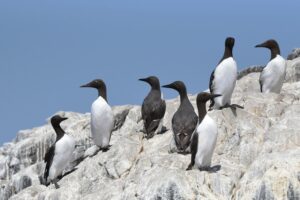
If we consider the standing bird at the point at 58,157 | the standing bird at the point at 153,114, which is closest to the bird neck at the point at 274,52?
the standing bird at the point at 153,114

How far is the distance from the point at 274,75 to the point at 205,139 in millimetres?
5906

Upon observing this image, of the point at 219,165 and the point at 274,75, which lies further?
the point at 274,75

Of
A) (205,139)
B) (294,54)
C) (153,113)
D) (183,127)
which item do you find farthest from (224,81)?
(294,54)

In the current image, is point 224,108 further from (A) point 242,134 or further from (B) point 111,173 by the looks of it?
(B) point 111,173

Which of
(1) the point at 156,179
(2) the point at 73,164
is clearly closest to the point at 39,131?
(2) the point at 73,164

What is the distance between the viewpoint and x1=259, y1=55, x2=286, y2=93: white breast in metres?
20.9

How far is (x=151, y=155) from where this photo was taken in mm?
17312

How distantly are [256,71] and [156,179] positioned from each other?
1537cm

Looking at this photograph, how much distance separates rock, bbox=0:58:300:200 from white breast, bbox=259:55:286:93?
3.95 feet

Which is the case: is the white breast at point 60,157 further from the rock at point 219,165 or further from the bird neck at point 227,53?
the bird neck at point 227,53

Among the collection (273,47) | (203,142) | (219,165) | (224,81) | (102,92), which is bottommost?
(219,165)

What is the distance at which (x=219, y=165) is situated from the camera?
53.0ft

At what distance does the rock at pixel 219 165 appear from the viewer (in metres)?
14.9

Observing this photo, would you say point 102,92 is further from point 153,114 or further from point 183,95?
point 183,95
